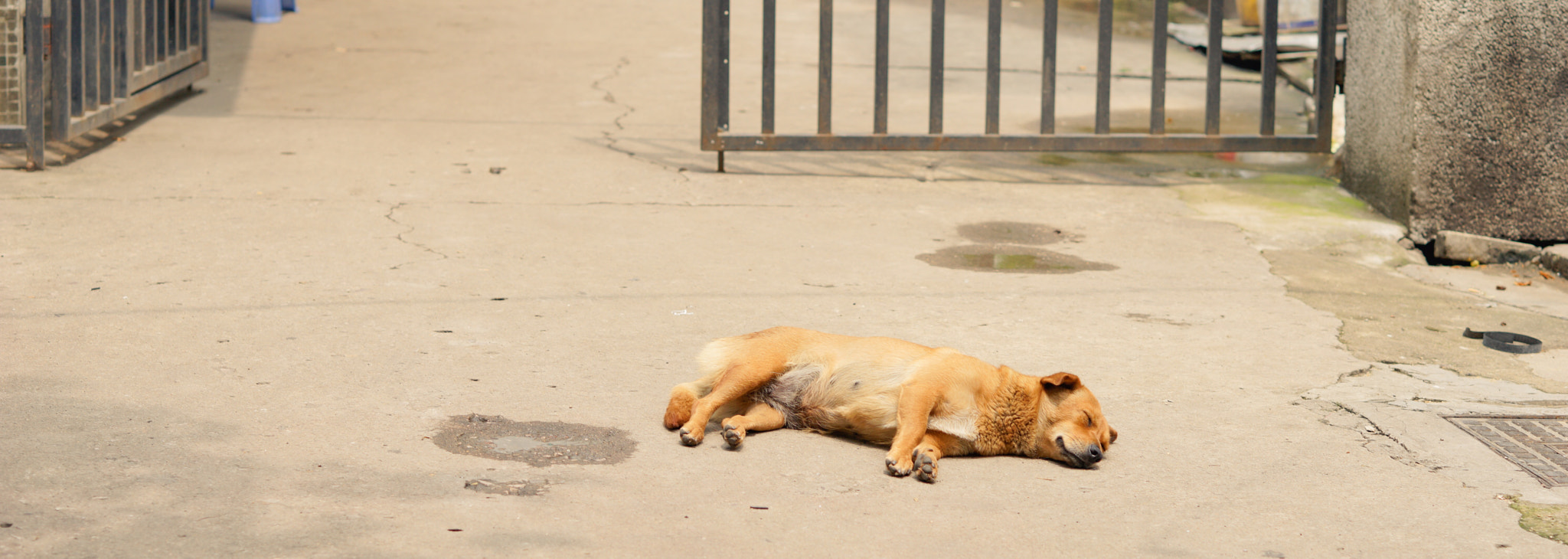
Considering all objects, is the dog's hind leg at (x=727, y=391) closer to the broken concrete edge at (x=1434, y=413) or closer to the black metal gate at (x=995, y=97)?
the broken concrete edge at (x=1434, y=413)

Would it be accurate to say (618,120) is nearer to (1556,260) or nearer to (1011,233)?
(1011,233)

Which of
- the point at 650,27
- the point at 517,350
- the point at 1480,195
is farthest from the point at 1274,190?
the point at 650,27

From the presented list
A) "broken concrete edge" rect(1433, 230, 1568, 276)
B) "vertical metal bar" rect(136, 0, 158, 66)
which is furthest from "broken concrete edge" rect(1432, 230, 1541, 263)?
"vertical metal bar" rect(136, 0, 158, 66)

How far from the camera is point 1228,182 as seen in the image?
937 cm

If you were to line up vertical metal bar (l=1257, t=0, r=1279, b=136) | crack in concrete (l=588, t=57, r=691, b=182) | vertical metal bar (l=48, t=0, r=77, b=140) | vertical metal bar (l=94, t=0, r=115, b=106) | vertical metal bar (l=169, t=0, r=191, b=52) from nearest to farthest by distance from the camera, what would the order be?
1. vertical metal bar (l=48, t=0, r=77, b=140)
2. vertical metal bar (l=94, t=0, r=115, b=106)
3. vertical metal bar (l=1257, t=0, r=1279, b=136)
4. crack in concrete (l=588, t=57, r=691, b=182)
5. vertical metal bar (l=169, t=0, r=191, b=52)

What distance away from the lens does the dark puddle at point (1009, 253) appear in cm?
689

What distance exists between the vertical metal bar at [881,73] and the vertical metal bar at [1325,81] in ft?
9.61

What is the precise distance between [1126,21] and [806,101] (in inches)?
276

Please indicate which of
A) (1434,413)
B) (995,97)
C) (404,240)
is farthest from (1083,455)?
(995,97)

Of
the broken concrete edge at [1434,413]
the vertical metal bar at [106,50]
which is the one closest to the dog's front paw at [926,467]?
the broken concrete edge at [1434,413]

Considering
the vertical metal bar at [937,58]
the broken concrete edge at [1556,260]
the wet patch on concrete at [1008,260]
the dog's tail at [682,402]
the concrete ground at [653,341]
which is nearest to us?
the concrete ground at [653,341]

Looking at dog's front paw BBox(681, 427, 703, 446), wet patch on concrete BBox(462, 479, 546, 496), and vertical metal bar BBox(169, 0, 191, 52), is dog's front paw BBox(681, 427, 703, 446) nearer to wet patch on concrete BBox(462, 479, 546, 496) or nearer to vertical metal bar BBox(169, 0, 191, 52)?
wet patch on concrete BBox(462, 479, 546, 496)

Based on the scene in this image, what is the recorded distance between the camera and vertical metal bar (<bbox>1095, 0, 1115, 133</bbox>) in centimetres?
880

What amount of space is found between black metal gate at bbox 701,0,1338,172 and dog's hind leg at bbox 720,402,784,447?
4547 mm
